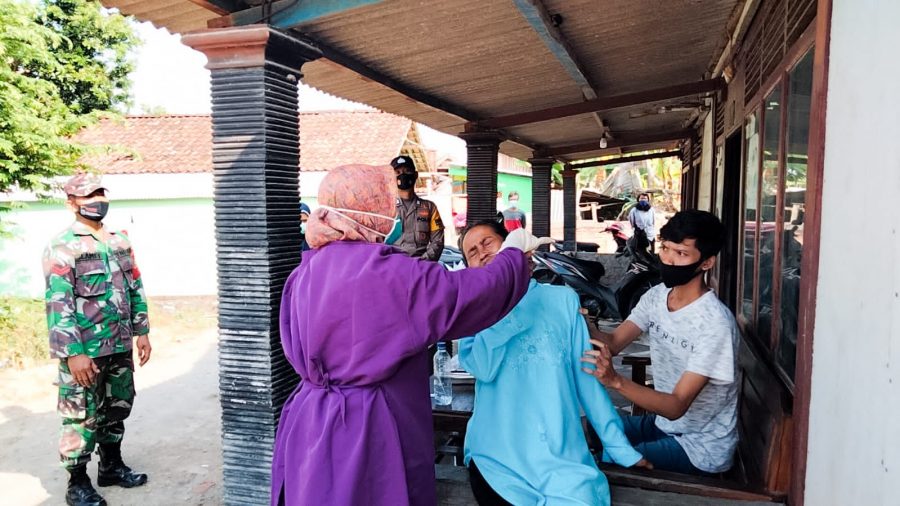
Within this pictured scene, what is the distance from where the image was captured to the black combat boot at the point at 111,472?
3.93m

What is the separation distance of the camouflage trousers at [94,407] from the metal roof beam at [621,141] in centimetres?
836

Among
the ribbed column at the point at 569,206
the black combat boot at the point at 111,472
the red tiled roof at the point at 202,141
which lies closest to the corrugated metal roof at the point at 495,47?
the black combat boot at the point at 111,472

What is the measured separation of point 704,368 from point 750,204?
2.37 m

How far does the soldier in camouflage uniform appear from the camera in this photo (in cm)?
350

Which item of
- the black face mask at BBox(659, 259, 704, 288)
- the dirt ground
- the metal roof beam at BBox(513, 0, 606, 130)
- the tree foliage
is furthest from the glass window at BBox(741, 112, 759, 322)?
the tree foliage

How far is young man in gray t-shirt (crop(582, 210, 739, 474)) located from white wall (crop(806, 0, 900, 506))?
408mm

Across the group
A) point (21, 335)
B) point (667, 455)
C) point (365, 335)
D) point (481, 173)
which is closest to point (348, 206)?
point (365, 335)

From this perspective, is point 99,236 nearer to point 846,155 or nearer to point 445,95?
point 445,95

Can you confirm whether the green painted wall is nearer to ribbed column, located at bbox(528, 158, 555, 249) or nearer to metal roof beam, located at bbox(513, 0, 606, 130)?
ribbed column, located at bbox(528, 158, 555, 249)

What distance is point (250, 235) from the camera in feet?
10.1

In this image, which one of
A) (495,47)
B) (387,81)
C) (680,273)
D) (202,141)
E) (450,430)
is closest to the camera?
(680,273)

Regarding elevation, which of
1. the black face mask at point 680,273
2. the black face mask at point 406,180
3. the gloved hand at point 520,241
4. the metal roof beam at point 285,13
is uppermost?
the metal roof beam at point 285,13

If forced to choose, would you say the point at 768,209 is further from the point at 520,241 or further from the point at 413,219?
the point at 413,219

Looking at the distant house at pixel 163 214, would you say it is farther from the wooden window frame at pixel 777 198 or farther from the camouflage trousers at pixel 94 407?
the wooden window frame at pixel 777 198
